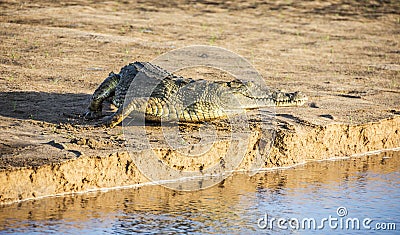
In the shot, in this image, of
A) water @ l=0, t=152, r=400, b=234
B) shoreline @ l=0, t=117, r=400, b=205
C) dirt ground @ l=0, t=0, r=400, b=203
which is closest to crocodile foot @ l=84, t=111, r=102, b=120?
dirt ground @ l=0, t=0, r=400, b=203

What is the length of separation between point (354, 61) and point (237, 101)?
583cm

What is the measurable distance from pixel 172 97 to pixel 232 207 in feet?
6.13

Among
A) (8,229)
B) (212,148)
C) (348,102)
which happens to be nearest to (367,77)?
(348,102)

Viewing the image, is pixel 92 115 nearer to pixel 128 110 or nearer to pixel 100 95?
pixel 100 95

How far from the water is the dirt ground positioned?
57 centimetres

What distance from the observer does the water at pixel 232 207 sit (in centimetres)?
625

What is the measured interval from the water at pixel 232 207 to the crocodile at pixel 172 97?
0.92 meters

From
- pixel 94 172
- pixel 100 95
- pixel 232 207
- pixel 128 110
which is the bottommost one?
pixel 232 207

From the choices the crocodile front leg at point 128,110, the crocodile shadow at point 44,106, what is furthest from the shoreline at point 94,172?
the crocodile shadow at point 44,106

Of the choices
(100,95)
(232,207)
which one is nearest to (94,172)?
(232,207)

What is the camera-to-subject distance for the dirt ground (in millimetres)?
8086

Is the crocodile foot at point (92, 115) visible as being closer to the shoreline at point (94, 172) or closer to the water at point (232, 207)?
the shoreline at point (94, 172)

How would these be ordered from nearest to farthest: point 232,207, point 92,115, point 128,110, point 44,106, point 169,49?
point 232,207 < point 128,110 < point 92,115 < point 44,106 < point 169,49

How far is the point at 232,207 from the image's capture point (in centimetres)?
693
